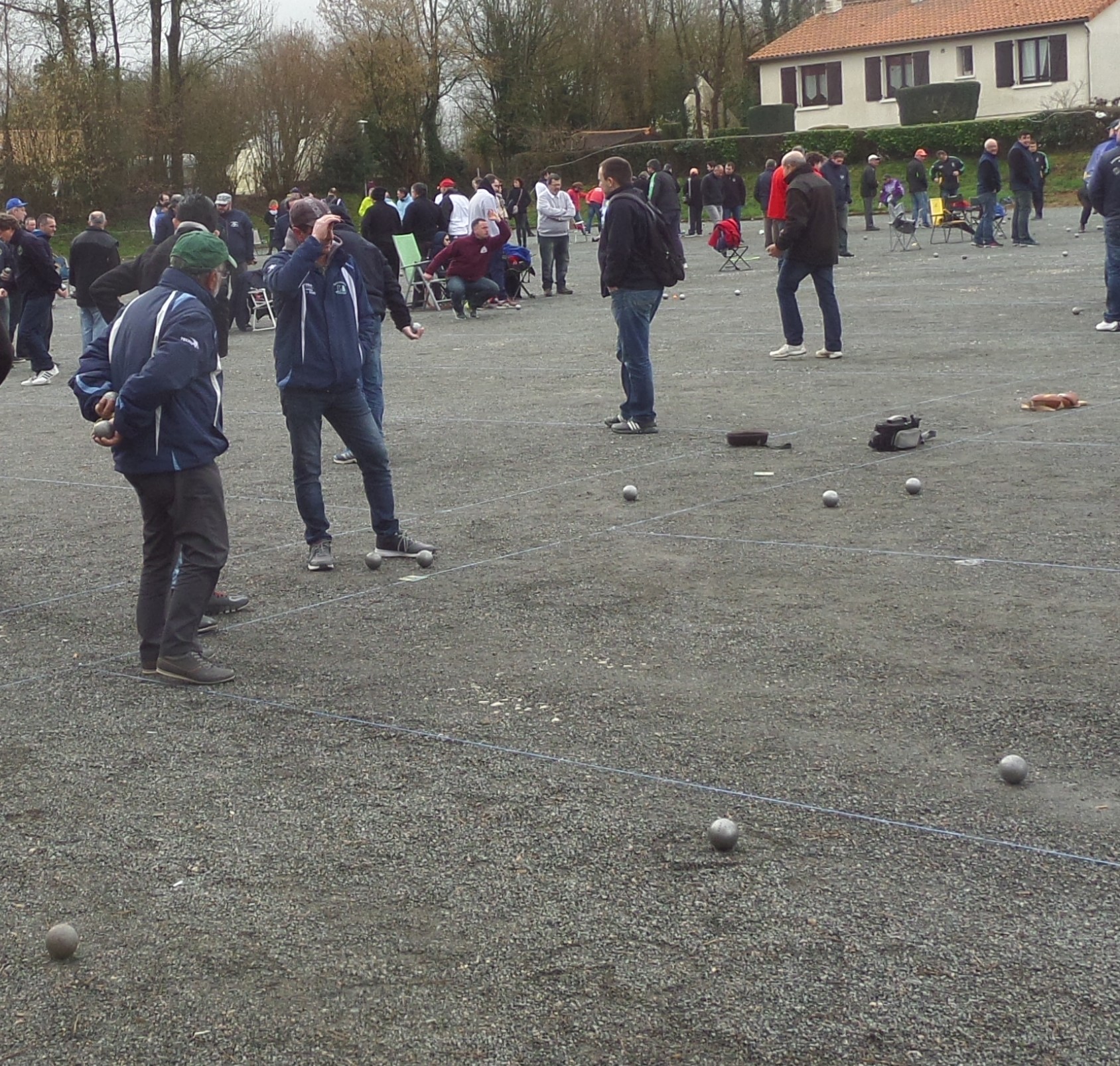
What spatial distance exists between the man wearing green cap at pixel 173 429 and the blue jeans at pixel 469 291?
15784 millimetres

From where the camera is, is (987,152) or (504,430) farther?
(987,152)

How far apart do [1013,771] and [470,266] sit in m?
18.3

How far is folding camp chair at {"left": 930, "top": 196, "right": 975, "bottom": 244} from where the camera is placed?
29.8m

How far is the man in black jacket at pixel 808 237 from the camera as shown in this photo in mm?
14000

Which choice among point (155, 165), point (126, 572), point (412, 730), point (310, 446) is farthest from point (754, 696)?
point (155, 165)

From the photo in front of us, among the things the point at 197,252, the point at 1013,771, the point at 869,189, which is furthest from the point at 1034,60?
the point at 1013,771

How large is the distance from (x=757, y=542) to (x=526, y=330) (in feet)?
40.6

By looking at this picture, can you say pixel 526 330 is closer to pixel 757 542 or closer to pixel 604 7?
pixel 757 542

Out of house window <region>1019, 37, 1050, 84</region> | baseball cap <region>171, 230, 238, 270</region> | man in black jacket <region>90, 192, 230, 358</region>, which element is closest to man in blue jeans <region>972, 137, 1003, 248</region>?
man in black jacket <region>90, 192, 230, 358</region>

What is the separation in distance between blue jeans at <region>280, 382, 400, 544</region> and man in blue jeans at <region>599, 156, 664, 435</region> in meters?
3.67

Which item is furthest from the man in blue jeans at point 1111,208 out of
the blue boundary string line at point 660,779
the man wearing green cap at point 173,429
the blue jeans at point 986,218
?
the blue jeans at point 986,218

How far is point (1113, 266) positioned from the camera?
14.8m

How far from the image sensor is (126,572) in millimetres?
8164

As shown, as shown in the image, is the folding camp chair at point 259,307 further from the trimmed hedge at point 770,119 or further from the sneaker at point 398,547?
the trimmed hedge at point 770,119
